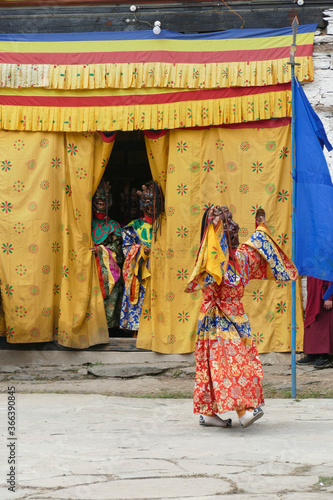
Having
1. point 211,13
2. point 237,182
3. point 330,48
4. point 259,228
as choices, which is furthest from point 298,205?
point 211,13

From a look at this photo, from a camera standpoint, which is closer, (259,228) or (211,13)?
(259,228)

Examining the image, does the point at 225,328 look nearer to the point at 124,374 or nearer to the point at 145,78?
the point at 124,374

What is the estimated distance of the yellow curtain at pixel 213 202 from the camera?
801 centimetres

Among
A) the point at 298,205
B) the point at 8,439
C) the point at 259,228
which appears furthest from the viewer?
the point at 298,205

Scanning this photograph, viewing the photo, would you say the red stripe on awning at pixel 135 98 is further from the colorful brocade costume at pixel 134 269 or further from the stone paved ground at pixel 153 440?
the stone paved ground at pixel 153 440

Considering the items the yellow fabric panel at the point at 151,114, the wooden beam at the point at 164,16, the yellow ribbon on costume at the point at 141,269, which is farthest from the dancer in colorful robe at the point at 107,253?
the wooden beam at the point at 164,16

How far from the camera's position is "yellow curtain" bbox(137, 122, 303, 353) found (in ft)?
26.3

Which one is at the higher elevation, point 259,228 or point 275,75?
point 275,75

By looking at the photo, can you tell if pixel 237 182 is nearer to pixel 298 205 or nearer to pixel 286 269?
pixel 298 205

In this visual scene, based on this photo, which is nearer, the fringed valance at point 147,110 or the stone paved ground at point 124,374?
the stone paved ground at point 124,374

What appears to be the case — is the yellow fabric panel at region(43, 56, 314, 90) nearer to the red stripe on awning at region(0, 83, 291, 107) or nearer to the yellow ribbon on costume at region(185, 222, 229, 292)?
the red stripe on awning at region(0, 83, 291, 107)

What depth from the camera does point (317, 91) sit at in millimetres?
8070

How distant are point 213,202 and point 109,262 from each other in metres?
1.41

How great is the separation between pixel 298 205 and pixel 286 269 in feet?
2.98
